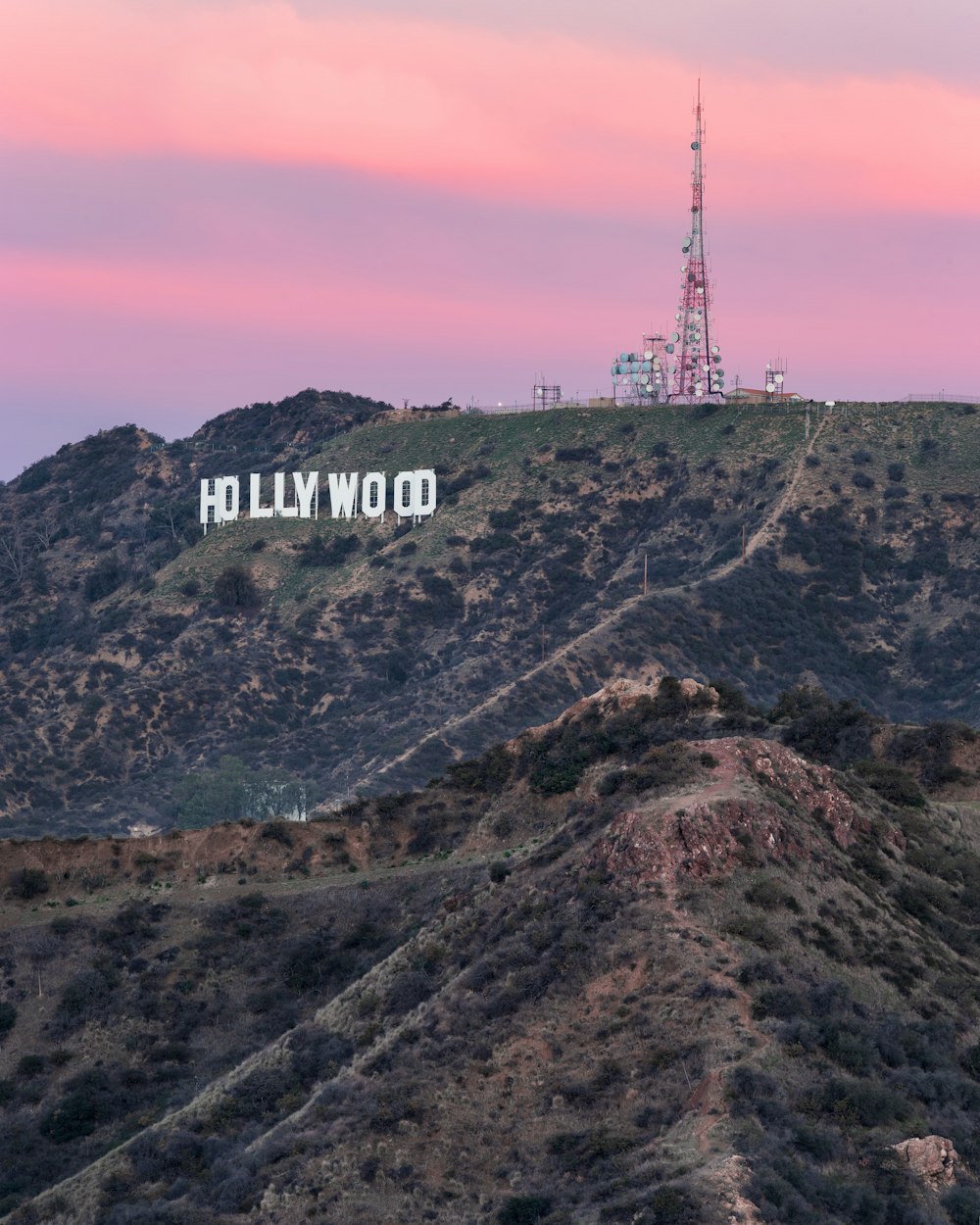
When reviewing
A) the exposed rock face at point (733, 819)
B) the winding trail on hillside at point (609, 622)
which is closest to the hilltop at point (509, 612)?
the winding trail on hillside at point (609, 622)

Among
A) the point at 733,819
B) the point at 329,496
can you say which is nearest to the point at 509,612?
the point at 329,496

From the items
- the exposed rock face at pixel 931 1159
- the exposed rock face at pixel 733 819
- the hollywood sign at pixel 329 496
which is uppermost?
the hollywood sign at pixel 329 496

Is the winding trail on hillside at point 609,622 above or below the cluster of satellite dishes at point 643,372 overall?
below

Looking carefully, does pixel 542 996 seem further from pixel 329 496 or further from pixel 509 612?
pixel 329 496

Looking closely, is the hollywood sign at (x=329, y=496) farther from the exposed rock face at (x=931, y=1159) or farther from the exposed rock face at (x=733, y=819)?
the exposed rock face at (x=931, y=1159)

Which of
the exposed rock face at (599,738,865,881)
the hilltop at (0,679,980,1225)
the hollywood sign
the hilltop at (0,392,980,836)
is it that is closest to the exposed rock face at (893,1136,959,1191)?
the hilltop at (0,679,980,1225)
